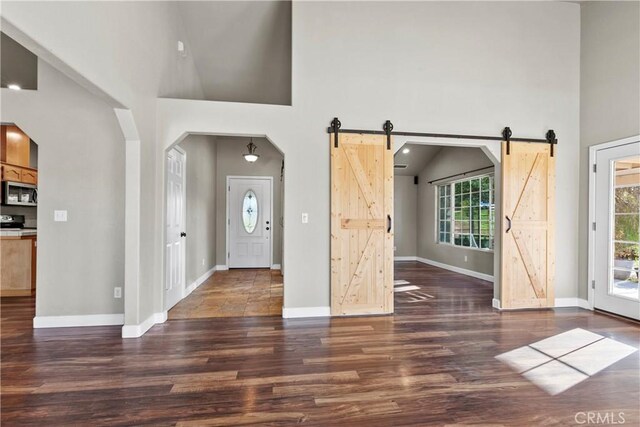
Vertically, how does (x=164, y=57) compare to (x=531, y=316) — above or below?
above

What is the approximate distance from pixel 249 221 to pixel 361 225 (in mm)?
4186

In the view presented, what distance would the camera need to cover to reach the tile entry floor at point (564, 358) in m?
2.32

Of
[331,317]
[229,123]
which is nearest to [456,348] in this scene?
[331,317]

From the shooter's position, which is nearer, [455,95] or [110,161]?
[110,161]

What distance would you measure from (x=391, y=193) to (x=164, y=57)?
3.22m

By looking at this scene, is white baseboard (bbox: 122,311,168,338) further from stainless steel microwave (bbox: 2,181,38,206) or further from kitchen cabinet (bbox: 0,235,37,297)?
stainless steel microwave (bbox: 2,181,38,206)

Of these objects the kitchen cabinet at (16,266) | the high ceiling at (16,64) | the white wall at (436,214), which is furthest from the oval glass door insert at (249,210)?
the white wall at (436,214)

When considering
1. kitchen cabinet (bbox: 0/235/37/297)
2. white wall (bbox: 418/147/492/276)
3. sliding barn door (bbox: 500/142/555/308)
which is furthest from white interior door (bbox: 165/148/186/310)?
white wall (bbox: 418/147/492/276)

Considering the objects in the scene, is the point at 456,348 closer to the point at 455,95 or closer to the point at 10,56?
the point at 455,95

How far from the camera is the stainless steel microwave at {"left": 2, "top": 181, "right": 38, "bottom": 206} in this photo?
17.2 ft

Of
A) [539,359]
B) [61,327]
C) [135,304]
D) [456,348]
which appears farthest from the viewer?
[61,327]

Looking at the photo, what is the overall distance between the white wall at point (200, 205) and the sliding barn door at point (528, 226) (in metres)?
4.47

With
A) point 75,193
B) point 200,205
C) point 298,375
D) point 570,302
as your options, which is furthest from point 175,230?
point 570,302

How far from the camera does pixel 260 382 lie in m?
2.25
